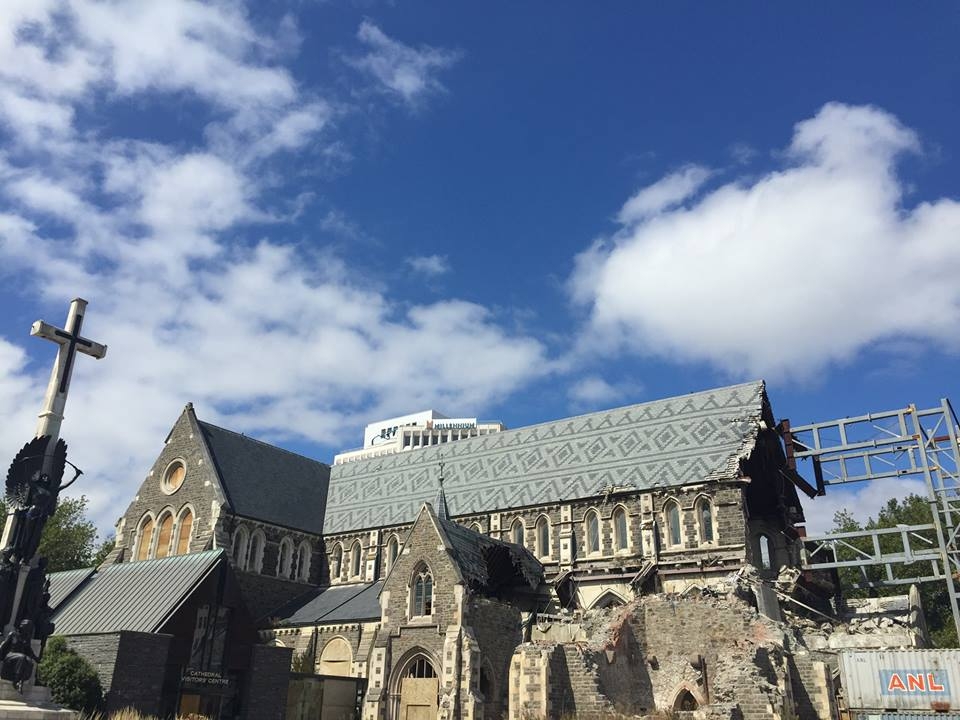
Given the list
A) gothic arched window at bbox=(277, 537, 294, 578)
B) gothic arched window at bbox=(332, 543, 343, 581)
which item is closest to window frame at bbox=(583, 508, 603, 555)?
gothic arched window at bbox=(332, 543, 343, 581)

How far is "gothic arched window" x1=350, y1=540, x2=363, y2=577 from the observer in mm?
42594

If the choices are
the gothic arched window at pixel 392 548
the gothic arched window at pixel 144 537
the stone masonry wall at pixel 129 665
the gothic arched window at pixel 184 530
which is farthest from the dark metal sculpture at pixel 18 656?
the gothic arched window at pixel 144 537

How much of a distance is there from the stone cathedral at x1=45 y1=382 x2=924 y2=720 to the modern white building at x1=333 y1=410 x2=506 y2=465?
384ft

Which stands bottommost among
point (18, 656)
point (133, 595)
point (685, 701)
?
point (685, 701)

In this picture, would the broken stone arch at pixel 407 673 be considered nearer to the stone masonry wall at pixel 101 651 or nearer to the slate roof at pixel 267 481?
the stone masonry wall at pixel 101 651

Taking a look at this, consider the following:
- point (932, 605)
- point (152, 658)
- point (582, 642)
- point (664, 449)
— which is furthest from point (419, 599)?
point (932, 605)

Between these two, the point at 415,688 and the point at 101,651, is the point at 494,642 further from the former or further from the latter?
the point at 101,651

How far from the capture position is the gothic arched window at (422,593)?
1187 inches

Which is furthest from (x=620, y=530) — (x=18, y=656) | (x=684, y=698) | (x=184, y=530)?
(x=18, y=656)

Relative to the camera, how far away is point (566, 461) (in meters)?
39.7

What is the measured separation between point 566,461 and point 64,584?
22.0 metres

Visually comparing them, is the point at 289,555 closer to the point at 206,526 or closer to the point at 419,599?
the point at 206,526

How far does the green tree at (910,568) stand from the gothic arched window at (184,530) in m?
37.5

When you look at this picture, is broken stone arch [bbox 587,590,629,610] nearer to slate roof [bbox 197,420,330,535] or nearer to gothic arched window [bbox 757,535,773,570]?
gothic arched window [bbox 757,535,773,570]
